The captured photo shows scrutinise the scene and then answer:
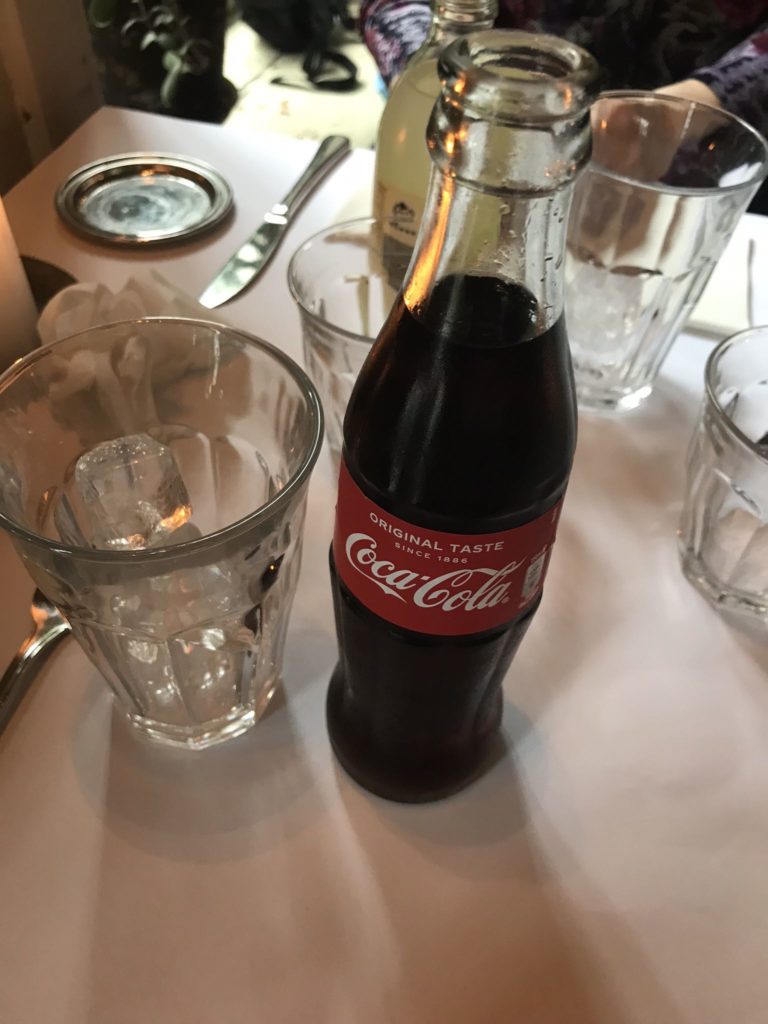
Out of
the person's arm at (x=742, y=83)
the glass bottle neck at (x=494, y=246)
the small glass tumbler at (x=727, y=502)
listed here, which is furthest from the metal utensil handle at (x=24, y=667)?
the person's arm at (x=742, y=83)

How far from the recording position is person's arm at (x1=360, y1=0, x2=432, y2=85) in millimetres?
1154

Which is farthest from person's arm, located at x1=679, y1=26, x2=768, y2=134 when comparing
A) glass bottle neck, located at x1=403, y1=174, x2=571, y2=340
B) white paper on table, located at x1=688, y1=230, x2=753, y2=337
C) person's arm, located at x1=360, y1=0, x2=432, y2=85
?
glass bottle neck, located at x1=403, y1=174, x2=571, y2=340

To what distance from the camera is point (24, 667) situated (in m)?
0.46

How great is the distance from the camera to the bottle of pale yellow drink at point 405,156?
0.58 meters

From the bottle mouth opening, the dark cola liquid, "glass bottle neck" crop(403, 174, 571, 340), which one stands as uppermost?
the bottle mouth opening

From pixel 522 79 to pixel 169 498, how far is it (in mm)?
318

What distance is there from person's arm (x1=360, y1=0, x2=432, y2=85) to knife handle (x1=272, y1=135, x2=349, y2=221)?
31cm

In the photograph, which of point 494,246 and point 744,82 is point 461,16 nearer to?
point 494,246

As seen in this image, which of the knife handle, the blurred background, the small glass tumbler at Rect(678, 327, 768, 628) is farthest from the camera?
the blurred background

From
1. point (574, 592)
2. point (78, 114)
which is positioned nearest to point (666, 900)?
point (574, 592)

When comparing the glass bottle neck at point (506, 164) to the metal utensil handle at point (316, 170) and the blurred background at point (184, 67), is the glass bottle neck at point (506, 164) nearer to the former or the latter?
the metal utensil handle at point (316, 170)

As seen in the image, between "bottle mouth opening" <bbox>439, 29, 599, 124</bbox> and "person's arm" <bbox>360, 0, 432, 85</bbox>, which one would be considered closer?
"bottle mouth opening" <bbox>439, 29, 599, 124</bbox>

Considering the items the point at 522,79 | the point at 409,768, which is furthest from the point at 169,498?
the point at 522,79

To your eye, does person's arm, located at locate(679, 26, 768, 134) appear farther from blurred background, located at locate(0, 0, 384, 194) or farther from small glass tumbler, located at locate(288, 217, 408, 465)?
blurred background, located at locate(0, 0, 384, 194)
